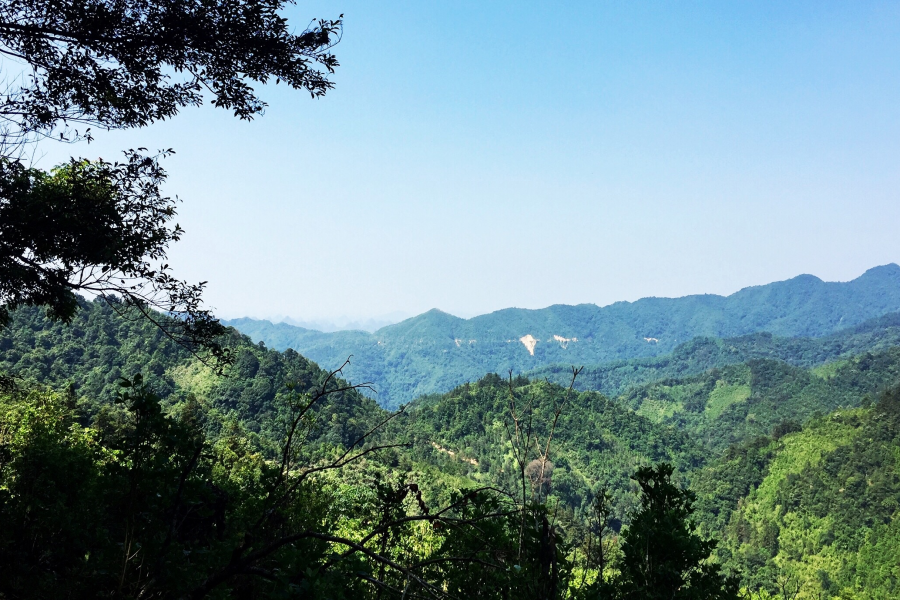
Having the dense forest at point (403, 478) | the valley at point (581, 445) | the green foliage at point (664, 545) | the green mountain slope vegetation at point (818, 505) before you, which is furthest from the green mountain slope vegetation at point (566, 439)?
the green foliage at point (664, 545)

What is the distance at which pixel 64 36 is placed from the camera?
211 inches

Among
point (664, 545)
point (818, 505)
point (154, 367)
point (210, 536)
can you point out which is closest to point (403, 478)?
point (210, 536)

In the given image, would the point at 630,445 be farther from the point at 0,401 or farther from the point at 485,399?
the point at 0,401

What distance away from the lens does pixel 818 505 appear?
63094 millimetres

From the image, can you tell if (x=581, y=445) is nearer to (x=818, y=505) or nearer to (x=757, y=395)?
(x=818, y=505)

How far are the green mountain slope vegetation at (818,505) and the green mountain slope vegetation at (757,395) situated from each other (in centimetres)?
4388

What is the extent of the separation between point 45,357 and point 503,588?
7387cm

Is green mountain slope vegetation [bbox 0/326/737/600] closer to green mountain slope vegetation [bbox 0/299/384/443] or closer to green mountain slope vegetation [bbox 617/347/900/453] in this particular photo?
green mountain slope vegetation [bbox 0/299/384/443]

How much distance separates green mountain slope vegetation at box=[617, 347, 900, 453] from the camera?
127m

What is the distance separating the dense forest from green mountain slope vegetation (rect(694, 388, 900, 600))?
26 centimetres

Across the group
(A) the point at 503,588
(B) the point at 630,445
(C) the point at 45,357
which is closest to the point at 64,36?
(A) the point at 503,588

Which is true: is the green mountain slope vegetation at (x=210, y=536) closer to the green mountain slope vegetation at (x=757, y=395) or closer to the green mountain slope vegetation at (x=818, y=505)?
the green mountain slope vegetation at (x=818, y=505)

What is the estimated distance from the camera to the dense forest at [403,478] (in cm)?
262

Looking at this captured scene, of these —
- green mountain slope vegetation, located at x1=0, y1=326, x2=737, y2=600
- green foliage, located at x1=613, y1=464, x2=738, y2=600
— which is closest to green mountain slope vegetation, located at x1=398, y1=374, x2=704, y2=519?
green foliage, located at x1=613, y1=464, x2=738, y2=600
